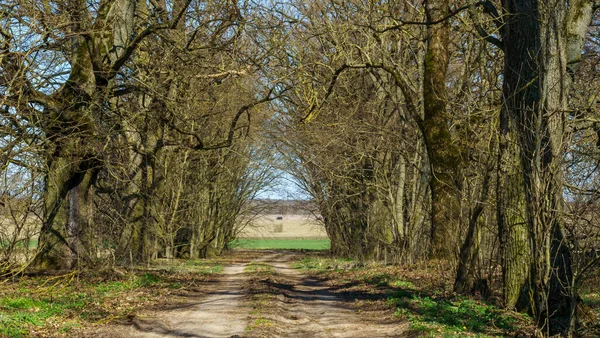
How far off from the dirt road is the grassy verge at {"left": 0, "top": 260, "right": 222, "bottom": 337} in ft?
2.13

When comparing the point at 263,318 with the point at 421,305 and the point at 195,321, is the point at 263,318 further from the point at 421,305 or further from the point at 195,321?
the point at 421,305

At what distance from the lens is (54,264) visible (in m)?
17.6

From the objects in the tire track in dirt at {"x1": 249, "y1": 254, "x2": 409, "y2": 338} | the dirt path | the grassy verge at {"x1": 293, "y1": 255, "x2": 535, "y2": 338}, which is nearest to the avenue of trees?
the grassy verge at {"x1": 293, "y1": 255, "x2": 535, "y2": 338}

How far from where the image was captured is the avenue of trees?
10.5 meters

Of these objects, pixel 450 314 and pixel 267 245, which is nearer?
pixel 450 314

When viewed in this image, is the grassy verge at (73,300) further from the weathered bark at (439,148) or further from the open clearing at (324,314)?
the weathered bark at (439,148)

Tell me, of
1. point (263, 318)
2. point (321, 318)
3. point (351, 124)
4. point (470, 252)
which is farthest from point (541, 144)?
point (351, 124)

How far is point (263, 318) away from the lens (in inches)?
470

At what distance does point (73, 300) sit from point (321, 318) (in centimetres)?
469

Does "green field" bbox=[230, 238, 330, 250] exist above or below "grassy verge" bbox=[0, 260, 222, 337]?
above

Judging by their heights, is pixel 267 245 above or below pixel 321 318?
above

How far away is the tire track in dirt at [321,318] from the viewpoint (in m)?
10.9

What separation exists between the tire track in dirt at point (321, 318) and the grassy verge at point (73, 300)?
2.69 metres

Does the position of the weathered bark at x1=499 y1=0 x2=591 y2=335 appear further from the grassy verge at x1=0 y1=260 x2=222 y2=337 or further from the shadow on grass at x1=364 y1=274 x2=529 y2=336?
the grassy verge at x1=0 y1=260 x2=222 y2=337
